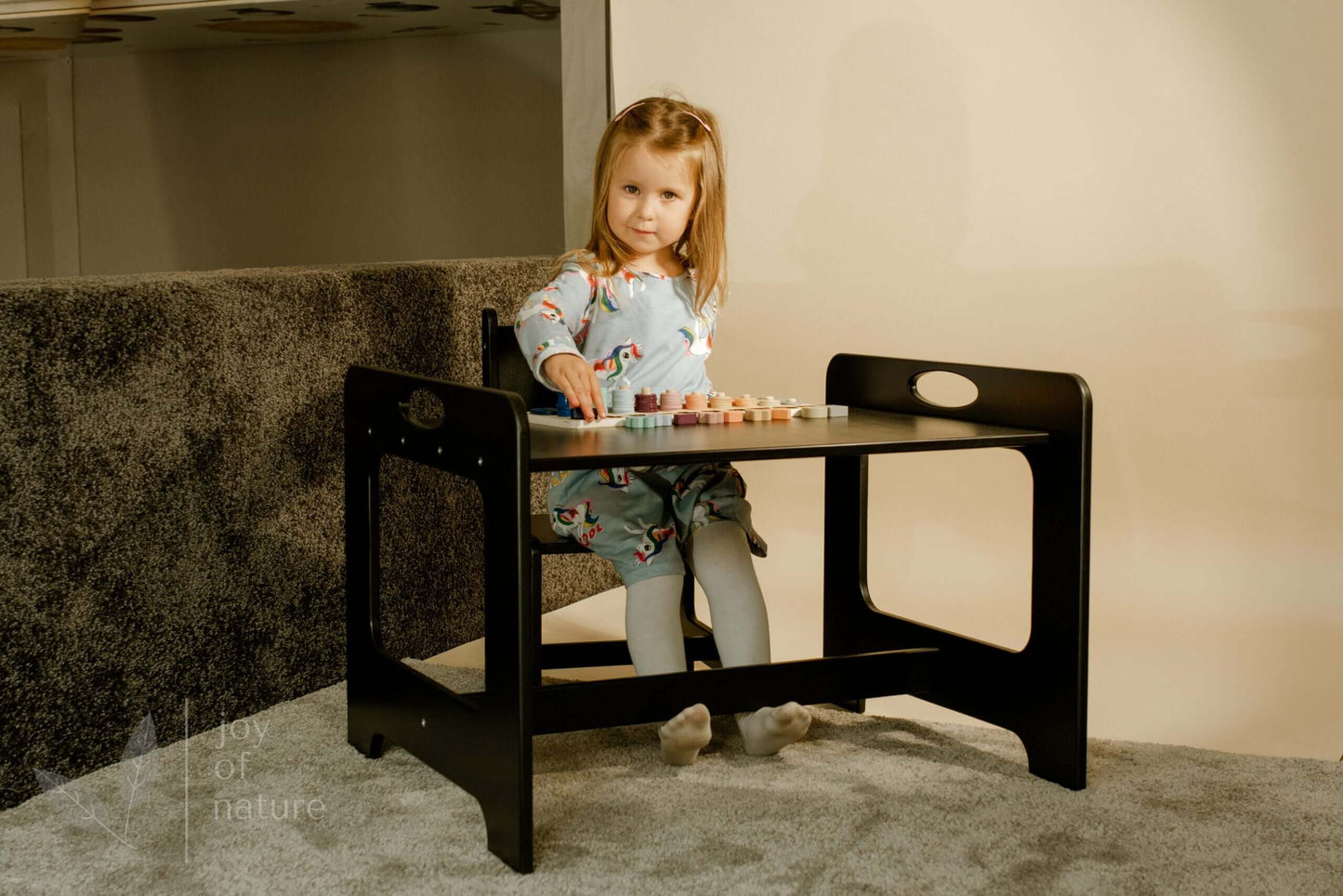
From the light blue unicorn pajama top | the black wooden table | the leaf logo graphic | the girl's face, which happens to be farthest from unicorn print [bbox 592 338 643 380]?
the leaf logo graphic

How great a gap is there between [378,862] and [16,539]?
1.39ft

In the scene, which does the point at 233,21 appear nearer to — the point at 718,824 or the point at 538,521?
the point at 538,521

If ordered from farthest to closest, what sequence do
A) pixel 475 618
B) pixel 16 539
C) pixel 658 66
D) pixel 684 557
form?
pixel 658 66 < pixel 475 618 < pixel 684 557 < pixel 16 539

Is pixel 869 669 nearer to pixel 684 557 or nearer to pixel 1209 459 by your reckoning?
pixel 684 557

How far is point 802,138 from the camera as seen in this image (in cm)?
202

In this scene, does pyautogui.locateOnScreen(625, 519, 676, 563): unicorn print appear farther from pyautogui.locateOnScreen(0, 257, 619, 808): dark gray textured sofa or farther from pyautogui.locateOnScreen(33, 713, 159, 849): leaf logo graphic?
pyautogui.locateOnScreen(33, 713, 159, 849): leaf logo graphic

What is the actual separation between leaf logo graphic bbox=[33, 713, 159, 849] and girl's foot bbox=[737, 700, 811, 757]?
553 mm

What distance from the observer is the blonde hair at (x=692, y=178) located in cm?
136

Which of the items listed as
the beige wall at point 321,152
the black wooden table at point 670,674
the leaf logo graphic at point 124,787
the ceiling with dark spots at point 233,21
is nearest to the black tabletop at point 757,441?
the black wooden table at point 670,674

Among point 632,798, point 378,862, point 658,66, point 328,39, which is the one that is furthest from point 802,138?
point 328,39

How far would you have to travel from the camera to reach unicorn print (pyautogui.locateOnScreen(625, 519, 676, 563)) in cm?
130

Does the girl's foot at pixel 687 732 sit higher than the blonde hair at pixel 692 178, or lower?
lower

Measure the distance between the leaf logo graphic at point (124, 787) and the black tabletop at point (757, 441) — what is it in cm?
48

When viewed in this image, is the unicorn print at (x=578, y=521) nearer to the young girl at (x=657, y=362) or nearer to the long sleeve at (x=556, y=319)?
the young girl at (x=657, y=362)
